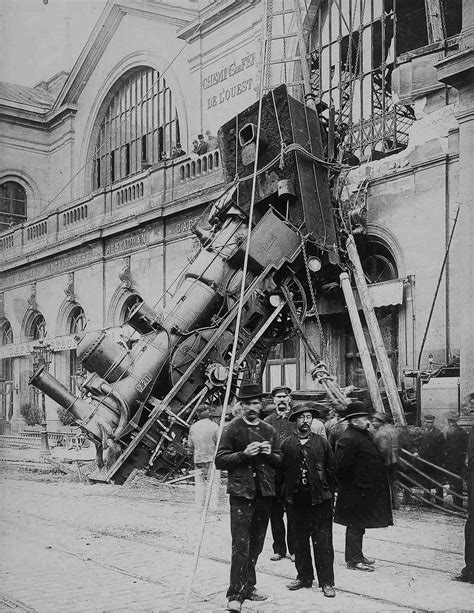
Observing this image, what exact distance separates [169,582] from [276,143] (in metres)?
8.19

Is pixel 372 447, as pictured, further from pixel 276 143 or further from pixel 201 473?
pixel 276 143

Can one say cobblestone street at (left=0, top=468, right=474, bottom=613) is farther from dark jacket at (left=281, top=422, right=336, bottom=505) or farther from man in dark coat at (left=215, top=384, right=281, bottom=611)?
dark jacket at (left=281, top=422, right=336, bottom=505)

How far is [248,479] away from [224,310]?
300 inches

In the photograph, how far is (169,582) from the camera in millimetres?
6695

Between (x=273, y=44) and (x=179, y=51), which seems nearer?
(x=273, y=44)

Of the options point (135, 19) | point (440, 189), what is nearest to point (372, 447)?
point (440, 189)

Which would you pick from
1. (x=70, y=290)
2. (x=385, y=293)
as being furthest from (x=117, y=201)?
(x=385, y=293)

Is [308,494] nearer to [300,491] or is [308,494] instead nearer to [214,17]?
[300,491]

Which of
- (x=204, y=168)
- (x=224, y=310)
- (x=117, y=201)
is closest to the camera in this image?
(x=224, y=310)

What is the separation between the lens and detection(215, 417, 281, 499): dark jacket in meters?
6.10

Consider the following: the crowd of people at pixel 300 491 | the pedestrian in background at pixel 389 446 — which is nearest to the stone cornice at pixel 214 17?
the pedestrian in background at pixel 389 446

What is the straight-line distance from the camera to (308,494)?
6609mm

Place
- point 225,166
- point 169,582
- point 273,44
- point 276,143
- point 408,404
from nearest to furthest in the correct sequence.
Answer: point 169,582 → point 408,404 → point 276,143 → point 225,166 → point 273,44

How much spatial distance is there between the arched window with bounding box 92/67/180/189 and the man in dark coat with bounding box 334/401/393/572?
15.2 meters
